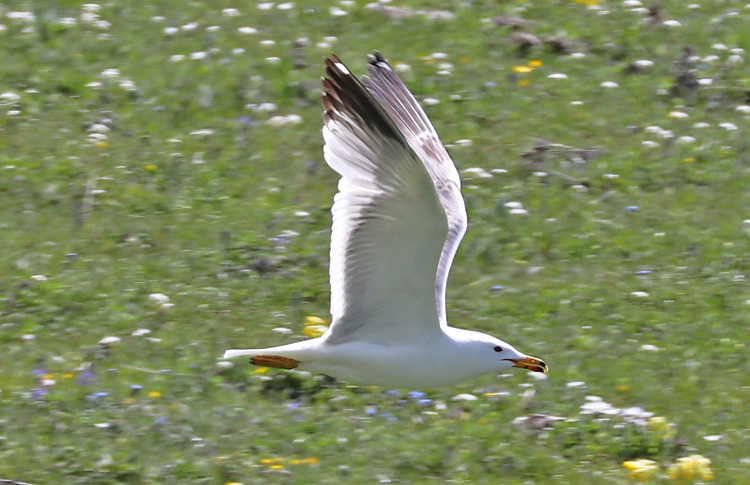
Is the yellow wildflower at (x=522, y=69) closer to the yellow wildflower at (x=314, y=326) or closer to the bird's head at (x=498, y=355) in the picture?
the yellow wildflower at (x=314, y=326)

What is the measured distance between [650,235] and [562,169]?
0.69 m

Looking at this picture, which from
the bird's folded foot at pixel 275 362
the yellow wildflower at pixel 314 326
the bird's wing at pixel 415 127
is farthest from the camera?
the yellow wildflower at pixel 314 326

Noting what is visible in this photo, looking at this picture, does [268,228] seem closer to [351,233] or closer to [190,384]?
[190,384]

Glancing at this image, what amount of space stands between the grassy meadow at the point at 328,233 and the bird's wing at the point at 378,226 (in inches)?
19.7

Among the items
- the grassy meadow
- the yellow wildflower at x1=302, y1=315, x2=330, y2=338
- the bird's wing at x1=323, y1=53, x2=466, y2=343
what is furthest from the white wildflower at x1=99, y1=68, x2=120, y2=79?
the bird's wing at x1=323, y1=53, x2=466, y2=343

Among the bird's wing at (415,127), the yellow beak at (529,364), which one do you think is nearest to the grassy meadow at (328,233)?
the yellow beak at (529,364)

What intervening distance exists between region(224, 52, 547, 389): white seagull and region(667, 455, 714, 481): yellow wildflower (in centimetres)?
60

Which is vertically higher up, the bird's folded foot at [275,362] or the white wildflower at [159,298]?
the bird's folded foot at [275,362]

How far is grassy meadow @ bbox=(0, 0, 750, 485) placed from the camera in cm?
491

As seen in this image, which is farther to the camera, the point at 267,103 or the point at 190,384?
the point at 267,103

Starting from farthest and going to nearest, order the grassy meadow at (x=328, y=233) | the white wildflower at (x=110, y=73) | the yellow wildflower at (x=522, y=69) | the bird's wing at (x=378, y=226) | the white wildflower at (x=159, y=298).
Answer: the yellow wildflower at (x=522, y=69) → the white wildflower at (x=110, y=73) → the white wildflower at (x=159, y=298) → the grassy meadow at (x=328, y=233) → the bird's wing at (x=378, y=226)

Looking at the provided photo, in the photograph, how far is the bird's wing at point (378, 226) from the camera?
4.27m

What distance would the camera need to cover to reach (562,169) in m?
7.12

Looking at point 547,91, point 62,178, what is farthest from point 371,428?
point 547,91
